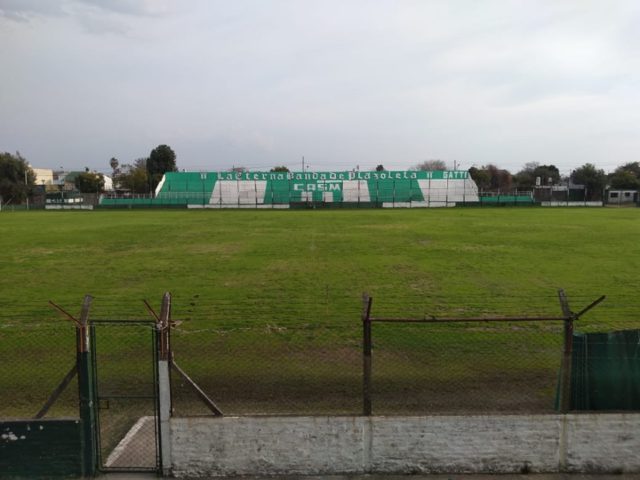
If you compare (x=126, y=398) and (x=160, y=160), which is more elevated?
(x=160, y=160)

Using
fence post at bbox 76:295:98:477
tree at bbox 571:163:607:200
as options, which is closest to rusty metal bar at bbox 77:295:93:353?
fence post at bbox 76:295:98:477

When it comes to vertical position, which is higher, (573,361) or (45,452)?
(573,361)

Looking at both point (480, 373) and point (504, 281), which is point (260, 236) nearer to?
point (504, 281)

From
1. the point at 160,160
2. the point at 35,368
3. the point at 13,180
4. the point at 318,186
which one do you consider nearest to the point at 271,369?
the point at 35,368

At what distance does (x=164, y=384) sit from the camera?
513 centimetres

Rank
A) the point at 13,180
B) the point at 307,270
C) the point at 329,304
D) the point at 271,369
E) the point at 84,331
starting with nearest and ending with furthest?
the point at 84,331
the point at 271,369
the point at 329,304
the point at 307,270
the point at 13,180

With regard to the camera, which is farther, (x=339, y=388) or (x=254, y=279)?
(x=254, y=279)

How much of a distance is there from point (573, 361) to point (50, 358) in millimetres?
8041

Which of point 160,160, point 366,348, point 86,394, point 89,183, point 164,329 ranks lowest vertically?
point 86,394

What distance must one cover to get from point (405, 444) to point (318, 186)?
285 feet

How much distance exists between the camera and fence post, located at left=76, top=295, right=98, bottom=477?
16.4 ft

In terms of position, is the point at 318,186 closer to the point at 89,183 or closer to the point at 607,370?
the point at 89,183

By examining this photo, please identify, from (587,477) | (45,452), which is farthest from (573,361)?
(45,452)

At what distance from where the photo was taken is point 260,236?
28.8 m
